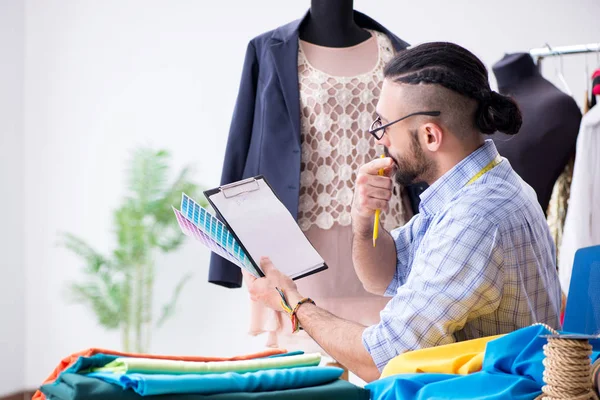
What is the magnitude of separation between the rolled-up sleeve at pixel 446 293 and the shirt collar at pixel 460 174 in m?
0.17

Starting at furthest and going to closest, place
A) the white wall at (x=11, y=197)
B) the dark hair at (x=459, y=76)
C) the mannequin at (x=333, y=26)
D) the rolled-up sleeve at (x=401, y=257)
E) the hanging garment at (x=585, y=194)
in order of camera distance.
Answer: the white wall at (x=11, y=197) → the hanging garment at (x=585, y=194) → the mannequin at (x=333, y=26) → the rolled-up sleeve at (x=401, y=257) → the dark hair at (x=459, y=76)

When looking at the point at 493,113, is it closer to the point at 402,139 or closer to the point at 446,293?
the point at 402,139

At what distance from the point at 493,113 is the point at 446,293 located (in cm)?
42

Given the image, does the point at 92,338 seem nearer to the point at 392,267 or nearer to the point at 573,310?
the point at 392,267

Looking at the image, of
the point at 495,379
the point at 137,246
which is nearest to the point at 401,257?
the point at 495,379

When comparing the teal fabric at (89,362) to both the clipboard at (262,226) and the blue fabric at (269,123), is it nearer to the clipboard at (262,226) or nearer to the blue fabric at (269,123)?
the clipboard at (262,226)

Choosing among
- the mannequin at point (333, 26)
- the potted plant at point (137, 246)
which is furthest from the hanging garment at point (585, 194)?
the potted plant at point (137, 246)

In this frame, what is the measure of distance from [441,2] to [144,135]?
77.1 inches

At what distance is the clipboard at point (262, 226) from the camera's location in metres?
1.52

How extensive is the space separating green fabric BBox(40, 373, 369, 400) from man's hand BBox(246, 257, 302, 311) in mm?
571

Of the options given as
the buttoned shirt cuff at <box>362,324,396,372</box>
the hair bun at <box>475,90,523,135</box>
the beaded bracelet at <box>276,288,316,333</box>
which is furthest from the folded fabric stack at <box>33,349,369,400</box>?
the hair bun at <box>475,90,523,135</box>

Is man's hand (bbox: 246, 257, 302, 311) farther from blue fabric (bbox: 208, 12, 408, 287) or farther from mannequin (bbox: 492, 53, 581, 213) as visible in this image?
mannequin (bbox: 492, 53, 581, 213)

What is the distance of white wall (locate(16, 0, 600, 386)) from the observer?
447cm

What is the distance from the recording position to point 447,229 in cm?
139
